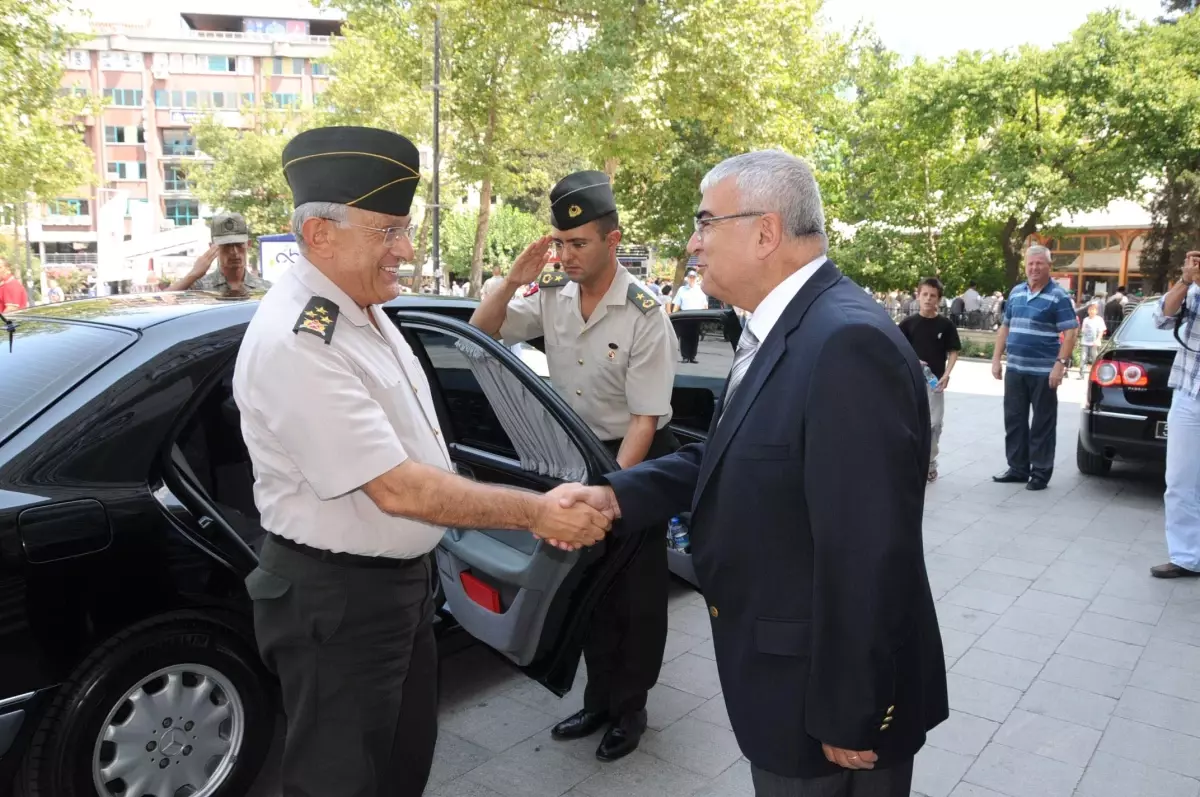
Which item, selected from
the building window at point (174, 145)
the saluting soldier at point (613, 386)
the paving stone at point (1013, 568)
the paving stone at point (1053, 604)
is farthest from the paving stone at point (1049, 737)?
the building window at point (174, 145)

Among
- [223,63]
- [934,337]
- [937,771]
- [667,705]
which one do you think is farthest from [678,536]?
[223,63]

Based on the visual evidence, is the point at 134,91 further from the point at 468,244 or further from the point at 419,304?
the point at 419,304

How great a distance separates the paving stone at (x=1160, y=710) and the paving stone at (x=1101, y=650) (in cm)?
30

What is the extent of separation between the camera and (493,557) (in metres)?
2.97

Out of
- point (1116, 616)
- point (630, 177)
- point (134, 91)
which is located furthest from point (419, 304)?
point (134, 91)

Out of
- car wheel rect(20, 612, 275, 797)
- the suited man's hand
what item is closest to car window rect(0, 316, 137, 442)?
car wheel rect(20, 612, 275, 797)

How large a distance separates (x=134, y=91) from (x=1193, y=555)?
7783cm

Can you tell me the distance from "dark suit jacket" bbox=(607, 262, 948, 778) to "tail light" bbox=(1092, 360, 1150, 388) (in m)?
5.84

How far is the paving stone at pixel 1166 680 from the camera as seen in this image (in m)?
3.72

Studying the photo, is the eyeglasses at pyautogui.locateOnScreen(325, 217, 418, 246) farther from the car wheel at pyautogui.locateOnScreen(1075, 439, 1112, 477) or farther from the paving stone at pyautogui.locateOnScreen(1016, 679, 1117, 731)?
the car wheel at pyautogui.locateOnScreen(1075, 439, 1112, 477)

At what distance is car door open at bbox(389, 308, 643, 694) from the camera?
274 cm

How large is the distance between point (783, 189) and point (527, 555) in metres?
1.63

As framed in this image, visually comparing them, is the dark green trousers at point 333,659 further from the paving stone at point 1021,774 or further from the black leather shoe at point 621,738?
the paving stone at point 1021,774

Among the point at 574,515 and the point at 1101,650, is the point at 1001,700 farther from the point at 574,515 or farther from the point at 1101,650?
the point at 574,515
